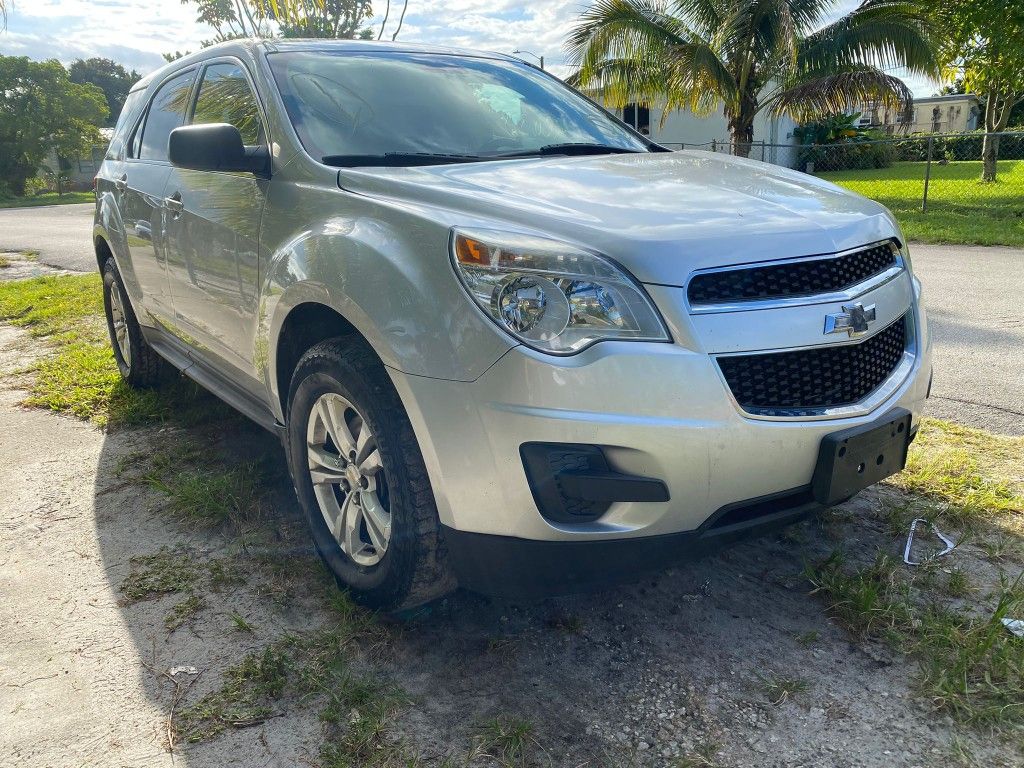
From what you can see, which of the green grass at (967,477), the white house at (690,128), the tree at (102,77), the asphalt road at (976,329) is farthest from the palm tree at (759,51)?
the tree at (102,77)

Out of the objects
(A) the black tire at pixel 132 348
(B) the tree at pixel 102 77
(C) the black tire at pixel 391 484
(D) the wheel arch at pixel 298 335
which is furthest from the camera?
(B) the tree at pixel 102 77

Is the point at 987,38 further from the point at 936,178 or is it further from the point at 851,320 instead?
the point at 851,320

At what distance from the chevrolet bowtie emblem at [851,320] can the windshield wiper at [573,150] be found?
1.32m

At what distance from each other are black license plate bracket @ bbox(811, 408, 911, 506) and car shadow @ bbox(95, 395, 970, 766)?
0.49 m

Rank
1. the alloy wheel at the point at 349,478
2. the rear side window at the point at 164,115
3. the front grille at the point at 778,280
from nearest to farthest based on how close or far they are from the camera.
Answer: the front grille at the point at 778,280
the alloy wheel at the point at 349,478
the rear side window at the point at 164,115

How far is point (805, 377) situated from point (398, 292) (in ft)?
3.47

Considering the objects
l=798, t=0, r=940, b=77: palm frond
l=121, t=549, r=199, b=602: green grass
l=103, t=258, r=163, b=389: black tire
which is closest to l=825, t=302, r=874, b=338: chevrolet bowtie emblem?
l=121, t=549, r=199, b=602: green grass

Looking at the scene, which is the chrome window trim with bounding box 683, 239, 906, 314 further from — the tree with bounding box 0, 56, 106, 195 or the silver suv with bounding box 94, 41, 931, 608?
the tree with bounding box 0, 56, 106, 195

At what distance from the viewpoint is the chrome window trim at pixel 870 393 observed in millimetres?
2043

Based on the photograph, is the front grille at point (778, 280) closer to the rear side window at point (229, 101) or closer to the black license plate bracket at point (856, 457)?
the black license plate bracket at point (856, 457)

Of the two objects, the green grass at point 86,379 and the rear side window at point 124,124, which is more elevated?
the rear side window at point 124,124

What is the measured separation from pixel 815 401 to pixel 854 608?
0.73 metres

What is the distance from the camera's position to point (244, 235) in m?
3.01

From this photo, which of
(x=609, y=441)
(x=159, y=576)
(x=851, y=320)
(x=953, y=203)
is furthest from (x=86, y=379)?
(x=953, y=203)
